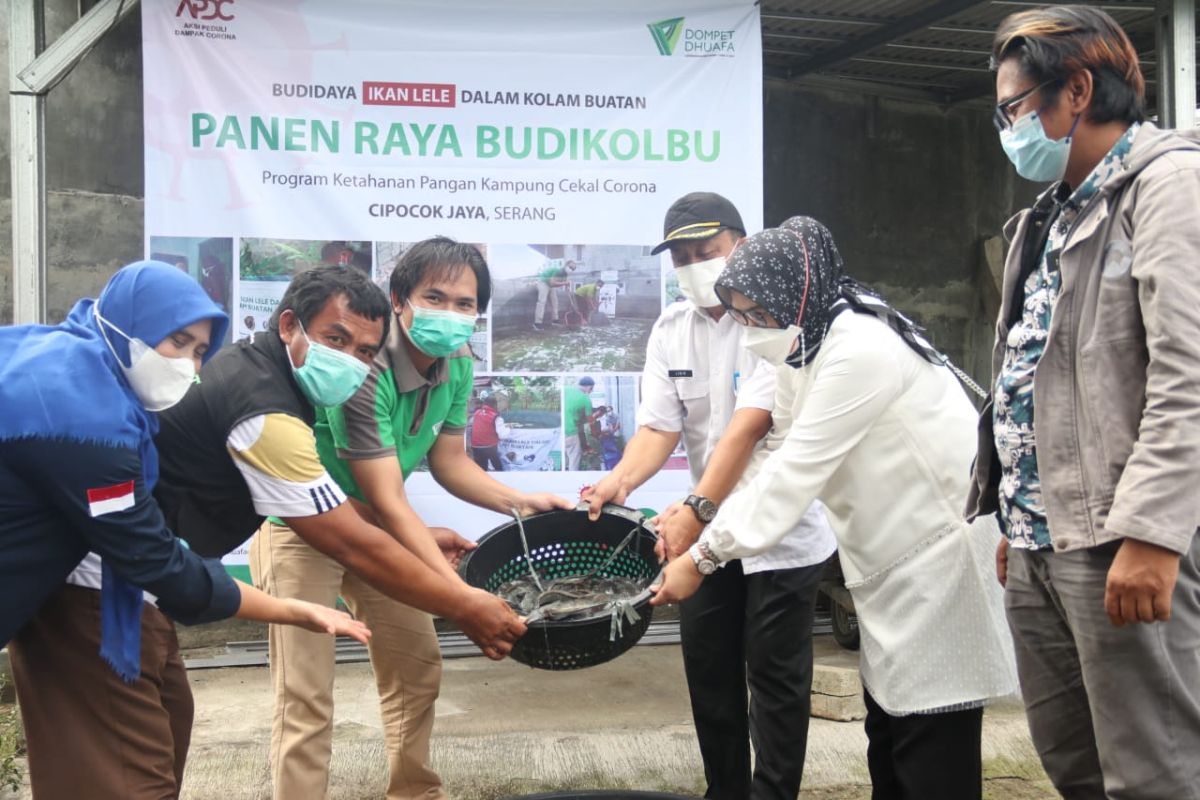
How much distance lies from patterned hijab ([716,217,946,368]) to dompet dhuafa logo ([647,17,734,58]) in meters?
2.14

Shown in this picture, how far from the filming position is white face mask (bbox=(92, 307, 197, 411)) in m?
2.29

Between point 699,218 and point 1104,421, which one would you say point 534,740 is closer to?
point 699,218

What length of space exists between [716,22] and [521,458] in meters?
2.02

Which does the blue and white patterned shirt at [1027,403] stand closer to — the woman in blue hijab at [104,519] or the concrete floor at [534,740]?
the woman in blue hijab at [104,519]

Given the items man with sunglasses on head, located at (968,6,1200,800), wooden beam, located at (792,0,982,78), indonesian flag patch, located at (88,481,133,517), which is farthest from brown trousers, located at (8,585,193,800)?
wooden beam, located at (792,0,982,78)

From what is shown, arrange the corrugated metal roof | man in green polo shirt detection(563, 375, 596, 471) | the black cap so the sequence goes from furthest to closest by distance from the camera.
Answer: the corrugated metal roof
man in green polo shirt detection(563, 375, 596, 471)
the black cap

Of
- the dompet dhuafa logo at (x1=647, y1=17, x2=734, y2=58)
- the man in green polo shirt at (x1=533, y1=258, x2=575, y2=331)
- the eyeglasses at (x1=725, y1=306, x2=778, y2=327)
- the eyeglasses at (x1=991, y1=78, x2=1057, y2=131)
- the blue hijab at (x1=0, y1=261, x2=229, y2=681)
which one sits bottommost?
the blue hijab at (x1=0, y1=261, x2=229, y2=681)

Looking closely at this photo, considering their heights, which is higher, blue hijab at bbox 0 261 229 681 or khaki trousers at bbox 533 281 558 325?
khaki trousers at bbox 533 281 558 325

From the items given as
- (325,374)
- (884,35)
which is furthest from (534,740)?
(884,35)

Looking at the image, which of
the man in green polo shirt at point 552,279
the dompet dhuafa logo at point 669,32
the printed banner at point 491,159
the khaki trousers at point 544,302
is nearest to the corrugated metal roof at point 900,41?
the dompet dhuafa logo at point 669,32

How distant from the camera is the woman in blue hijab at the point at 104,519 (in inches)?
81.0

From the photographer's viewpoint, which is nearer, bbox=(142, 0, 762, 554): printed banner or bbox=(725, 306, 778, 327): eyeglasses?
bbox=(725, 306, 778, 327): eyeglasses

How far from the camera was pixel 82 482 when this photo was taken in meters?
2.07

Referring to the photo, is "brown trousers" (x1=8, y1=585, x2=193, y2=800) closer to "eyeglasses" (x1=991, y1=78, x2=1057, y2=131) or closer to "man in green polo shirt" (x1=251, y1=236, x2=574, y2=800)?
"man in green polo shirt" (x1=251, y1=236, x2=574, y2=800)
